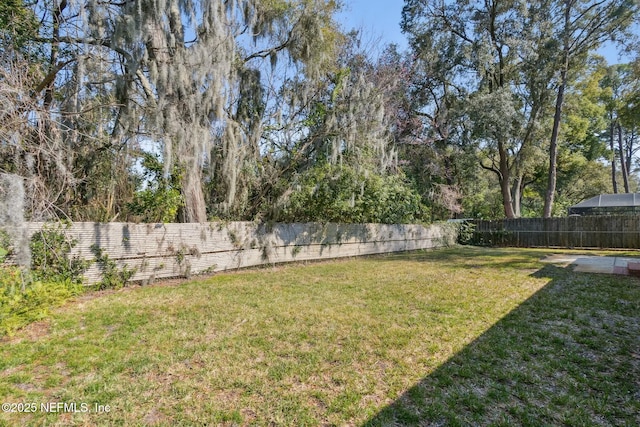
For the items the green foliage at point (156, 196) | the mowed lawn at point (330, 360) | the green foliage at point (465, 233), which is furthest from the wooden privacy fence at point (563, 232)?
the green foliage at point (156, 196)

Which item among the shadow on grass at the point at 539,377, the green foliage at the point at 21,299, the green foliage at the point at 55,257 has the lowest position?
the shadow on grass at the point at 539,377

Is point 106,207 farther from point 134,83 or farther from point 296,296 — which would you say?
point 296,296

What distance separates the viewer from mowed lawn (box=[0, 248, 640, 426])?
1771 millimetres

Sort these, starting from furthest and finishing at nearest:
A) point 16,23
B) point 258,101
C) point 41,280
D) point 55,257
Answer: point 258,101
point 16,23
point 55,257
point 41,280

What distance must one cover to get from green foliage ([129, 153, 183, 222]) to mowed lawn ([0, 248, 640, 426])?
1.39 m

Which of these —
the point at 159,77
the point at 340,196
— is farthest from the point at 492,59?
the point at 159,77

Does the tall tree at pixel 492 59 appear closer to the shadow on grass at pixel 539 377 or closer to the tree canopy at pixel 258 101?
the tree canopy at pixel 258 101

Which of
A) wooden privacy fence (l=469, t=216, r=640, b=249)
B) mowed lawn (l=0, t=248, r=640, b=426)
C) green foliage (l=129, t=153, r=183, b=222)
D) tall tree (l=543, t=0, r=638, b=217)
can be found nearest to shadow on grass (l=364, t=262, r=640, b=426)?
mowed lawn (l=0, t=248, r=640, b=426)

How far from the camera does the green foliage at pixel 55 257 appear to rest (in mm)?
3580

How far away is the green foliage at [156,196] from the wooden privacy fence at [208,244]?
1.03 feet

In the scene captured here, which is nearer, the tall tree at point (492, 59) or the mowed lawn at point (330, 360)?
the mowed lawn at point (330, 360)

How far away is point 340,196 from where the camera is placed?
7.29 meters

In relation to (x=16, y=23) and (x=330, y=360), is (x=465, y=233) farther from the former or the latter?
(x=16, y=23)

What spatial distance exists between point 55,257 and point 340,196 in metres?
5.25
